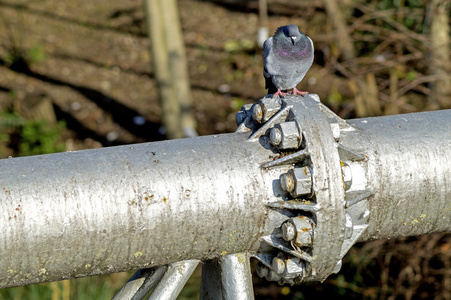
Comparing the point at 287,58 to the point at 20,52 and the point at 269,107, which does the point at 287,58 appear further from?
the point at 20,52

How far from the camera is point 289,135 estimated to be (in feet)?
3.02

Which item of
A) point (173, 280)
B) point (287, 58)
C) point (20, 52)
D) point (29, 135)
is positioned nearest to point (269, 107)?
point (173, 280)

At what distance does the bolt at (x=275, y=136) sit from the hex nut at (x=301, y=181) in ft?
0.19

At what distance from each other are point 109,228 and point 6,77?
25.5 ft

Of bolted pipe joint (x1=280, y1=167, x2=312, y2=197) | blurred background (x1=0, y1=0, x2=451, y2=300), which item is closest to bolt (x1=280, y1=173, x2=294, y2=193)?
bolted pipe joint (x1=280, y1=167, x2=312, y2=197)

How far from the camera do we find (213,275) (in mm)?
1052

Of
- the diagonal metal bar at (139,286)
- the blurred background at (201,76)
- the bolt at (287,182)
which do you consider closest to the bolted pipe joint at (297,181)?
the bolt at (287,182)

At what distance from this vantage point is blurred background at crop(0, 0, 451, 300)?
3.88m

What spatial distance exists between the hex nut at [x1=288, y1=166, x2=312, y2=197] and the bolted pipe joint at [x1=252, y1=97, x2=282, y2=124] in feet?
0.45

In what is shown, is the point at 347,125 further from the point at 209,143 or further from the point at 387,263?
the point at 387,263

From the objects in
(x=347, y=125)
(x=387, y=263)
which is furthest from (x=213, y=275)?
(x=387, y=263)

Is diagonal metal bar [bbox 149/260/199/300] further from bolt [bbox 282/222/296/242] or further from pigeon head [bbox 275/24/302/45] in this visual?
pigeon head [bbox 275/24/302/45]

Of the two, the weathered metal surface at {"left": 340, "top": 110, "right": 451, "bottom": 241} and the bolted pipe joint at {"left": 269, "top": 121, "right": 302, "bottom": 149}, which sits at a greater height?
the bolted pipe joint at {"left": 269, "top": 121, "right": 302, "bottom": 149}

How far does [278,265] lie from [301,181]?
0.58ft
